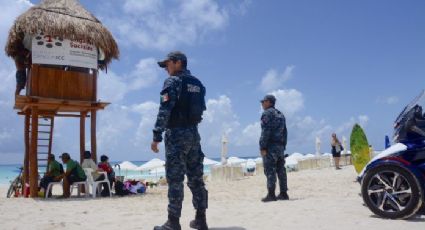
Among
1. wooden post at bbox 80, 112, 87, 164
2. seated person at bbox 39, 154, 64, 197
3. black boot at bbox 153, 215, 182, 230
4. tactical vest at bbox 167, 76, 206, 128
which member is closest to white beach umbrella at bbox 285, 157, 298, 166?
wooden post at bbox 80, 112, 87, 164

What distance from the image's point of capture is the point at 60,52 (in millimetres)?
11961

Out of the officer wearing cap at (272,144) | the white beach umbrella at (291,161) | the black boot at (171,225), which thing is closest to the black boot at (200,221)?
the black boot at (171,225)

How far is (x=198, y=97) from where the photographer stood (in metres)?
4.85

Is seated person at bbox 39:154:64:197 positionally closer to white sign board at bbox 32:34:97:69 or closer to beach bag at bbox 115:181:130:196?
beach bag at bbox 115:181:130:196

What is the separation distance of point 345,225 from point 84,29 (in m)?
9.67

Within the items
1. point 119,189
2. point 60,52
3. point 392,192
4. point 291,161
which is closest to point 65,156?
point 119,189

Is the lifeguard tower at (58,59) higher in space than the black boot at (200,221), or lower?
higher

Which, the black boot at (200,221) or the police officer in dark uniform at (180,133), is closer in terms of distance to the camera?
the police officer in dark uniform at (180,133)

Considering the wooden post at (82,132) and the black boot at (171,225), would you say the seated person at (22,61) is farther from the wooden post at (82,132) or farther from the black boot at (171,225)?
the black boot at (171,225)

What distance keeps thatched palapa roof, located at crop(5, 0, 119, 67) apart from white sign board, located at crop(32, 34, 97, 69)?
0.26 metres

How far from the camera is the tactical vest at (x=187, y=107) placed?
4.68 meters

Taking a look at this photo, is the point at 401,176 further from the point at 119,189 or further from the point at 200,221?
the point at 119,189

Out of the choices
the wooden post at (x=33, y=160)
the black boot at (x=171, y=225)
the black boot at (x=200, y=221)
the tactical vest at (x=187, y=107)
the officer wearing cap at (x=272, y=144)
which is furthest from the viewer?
the wooden post at (x=33, y=160)

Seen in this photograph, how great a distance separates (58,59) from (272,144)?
699cm
